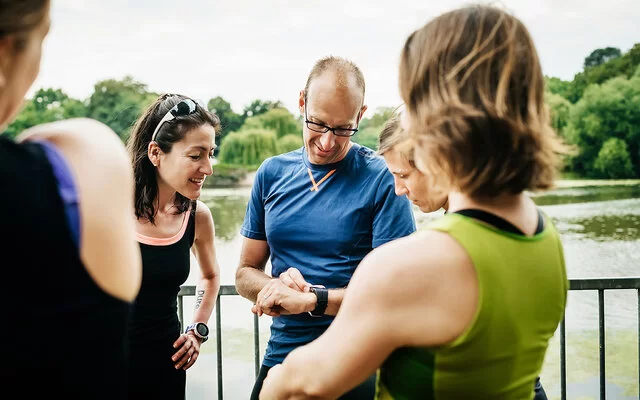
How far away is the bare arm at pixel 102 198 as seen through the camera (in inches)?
28.1

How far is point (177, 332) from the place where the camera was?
94.3 inches

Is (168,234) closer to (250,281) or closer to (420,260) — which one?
(250,281)

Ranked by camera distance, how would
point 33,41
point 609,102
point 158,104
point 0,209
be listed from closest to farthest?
1. point 0,209
2. point 33,41
3. point 158,104
4. point 609,102

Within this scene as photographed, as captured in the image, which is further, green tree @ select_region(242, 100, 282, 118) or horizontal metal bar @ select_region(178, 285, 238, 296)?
green tree @ select_region(242, 100, 282, 118)

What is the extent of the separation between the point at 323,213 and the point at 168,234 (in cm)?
68

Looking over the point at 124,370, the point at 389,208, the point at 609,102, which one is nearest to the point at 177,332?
the point at 389,208

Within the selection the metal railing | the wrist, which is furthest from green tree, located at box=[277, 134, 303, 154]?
the wrist

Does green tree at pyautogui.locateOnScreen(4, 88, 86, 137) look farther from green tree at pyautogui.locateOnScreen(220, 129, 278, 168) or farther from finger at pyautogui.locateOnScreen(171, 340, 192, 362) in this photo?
finger at pyautogui.locateOnScreen(171, 340, 192, 362)

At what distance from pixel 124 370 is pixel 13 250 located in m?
0.25

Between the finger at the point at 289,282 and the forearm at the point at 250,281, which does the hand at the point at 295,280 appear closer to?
the finger at the point at 289,282

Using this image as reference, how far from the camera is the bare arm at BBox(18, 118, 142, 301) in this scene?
715mm

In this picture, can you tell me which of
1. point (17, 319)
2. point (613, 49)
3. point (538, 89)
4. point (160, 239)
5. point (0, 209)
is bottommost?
point (160, 239)

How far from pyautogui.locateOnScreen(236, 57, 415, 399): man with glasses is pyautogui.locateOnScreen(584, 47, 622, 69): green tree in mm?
25547

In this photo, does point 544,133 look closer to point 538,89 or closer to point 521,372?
point 538,89
